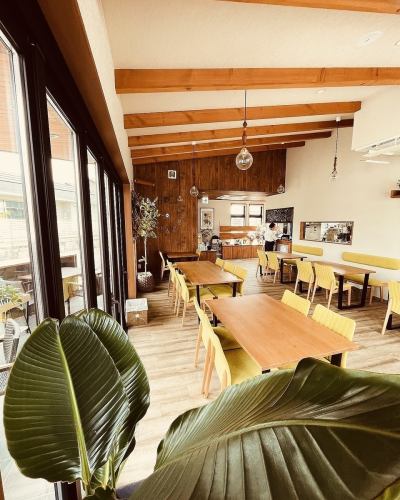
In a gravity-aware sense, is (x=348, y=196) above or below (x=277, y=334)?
above

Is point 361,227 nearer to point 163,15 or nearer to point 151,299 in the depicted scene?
point 151,299

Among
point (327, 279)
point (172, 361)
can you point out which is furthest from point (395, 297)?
point (172, 361)

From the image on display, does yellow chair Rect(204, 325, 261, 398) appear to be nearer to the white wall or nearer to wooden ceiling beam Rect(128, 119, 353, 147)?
wooden ceiling beam Rect(128, 119, 353, 147)

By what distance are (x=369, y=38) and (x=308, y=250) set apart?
5.66 metres

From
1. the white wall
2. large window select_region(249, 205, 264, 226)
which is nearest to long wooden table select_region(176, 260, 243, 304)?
the white wall

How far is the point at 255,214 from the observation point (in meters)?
11.2

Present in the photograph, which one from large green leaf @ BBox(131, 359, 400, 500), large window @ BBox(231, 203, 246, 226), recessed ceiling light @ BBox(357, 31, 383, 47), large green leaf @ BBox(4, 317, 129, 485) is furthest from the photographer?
large window @ BBox(231, 203, 246, 226)

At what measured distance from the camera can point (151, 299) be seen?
534cm

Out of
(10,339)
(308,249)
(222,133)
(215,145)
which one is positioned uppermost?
(215,145)

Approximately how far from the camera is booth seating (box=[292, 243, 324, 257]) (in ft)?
22.3

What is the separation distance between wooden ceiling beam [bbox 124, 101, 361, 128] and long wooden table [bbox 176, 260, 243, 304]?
2255 millimetres

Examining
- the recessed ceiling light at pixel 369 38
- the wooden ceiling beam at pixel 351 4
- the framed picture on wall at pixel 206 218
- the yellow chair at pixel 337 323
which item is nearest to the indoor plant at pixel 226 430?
the yellow chair at pixel 337 323

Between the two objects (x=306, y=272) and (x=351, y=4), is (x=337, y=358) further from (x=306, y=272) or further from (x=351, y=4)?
(x=306, y=272)

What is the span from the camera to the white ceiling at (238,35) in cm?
156
